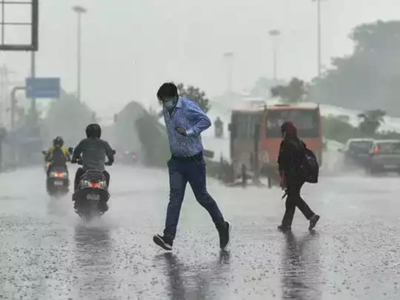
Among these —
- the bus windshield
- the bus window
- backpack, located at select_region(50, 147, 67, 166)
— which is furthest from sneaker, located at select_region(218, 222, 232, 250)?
the bus window

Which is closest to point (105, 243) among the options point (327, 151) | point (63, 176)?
point (63, 176)

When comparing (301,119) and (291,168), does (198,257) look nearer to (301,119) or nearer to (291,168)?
(291,168)

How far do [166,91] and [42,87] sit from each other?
78.4 metres

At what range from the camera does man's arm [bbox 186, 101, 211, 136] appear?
10.6m

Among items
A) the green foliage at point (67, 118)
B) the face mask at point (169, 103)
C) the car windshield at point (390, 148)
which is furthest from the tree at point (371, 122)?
the green foliage at point (67, 118)

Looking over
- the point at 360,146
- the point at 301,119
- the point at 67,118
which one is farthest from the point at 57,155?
the point at 67,118

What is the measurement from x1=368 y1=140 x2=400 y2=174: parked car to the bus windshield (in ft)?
12.5

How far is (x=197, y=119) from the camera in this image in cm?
1073

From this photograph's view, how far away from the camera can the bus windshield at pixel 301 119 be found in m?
37.1

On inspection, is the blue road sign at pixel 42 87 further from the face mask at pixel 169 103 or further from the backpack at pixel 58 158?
the face mask at pixel 169 103

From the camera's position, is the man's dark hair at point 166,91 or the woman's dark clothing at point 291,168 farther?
the woman's dark clothing at point 291,168

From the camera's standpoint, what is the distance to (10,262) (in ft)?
32.6

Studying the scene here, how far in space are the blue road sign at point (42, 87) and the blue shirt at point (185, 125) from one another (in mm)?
77411

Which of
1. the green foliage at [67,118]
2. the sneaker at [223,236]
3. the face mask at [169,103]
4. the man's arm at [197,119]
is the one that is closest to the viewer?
the man's arm at [197,119]
